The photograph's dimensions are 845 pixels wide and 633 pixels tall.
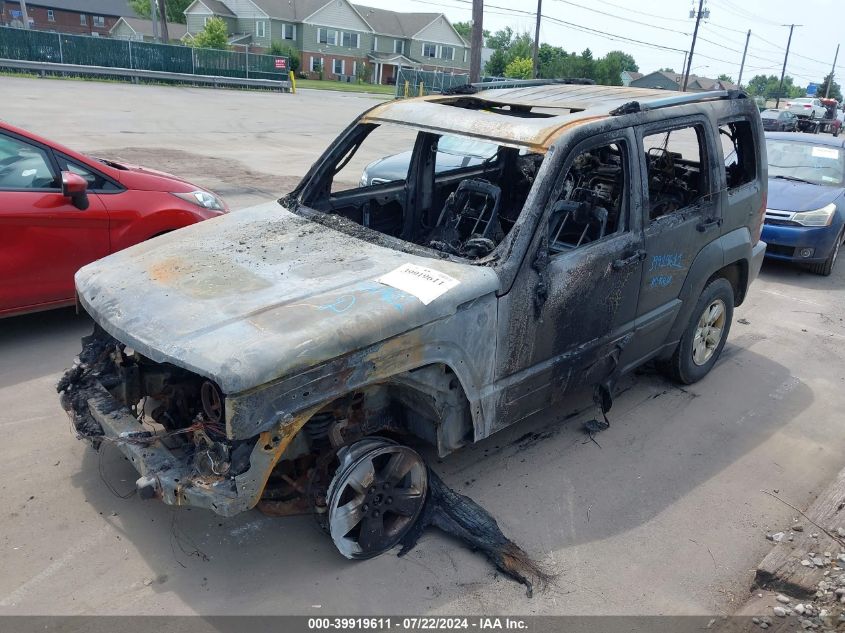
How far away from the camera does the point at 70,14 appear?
237 feet

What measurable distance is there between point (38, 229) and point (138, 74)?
30.7m

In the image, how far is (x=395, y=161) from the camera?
8.93 metres

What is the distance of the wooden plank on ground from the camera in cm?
322

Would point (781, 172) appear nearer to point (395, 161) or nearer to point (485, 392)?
point (395, 161)

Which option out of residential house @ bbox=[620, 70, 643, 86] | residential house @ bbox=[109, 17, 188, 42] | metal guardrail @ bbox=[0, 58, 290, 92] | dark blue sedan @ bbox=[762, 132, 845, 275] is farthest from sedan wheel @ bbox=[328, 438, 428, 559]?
residential house @ bbox=[620, 70, 643, 86]

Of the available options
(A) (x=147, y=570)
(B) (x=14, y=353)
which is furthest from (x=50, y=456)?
(B) (x=14, y=353)

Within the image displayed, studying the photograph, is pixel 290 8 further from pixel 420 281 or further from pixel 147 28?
pixel 420 281

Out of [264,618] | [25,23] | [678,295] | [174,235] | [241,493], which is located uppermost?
[25,23]

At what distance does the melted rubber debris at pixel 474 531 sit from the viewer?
10.7 feet

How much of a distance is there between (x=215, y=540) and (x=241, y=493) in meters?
0.84

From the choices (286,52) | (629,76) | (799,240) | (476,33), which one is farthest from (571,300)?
(629,76)

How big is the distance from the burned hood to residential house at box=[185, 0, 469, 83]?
5774 centimetres

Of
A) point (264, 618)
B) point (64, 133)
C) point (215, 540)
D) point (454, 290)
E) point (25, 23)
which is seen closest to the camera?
point (264, 618)

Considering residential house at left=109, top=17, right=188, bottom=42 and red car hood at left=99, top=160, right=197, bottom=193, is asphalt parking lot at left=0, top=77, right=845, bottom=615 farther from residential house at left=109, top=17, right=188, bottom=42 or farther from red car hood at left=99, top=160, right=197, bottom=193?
residential house at left=109, top=17, right=188, bottom=42
